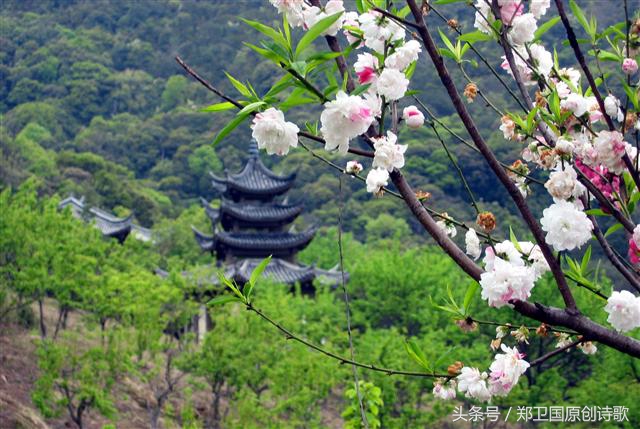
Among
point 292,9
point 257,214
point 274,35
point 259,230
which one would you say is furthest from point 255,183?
point 274,35

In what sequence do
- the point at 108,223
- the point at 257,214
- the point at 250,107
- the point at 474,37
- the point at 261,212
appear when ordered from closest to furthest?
the point at 250,107 < the point at 474,37 < the point at 257,214 < the point at 261,212 < the point at 108,223

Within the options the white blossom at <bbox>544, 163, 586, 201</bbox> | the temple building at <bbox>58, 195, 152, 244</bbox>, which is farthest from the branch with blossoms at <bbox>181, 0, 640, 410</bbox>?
the temple building at <bbox>58, 195, 152, 244</bbox>

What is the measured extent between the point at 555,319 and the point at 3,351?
61.1 ft

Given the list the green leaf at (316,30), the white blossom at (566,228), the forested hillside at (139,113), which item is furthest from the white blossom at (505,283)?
the forested hillside at (139,113)

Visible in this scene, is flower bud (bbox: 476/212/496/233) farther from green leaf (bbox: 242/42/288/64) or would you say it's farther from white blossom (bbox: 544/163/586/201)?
green leaf (bbox: 242/42/288/64)

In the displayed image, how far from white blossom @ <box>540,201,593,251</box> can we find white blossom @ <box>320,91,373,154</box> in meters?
0.55

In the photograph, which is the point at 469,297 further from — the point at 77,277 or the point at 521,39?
the point at 77,277

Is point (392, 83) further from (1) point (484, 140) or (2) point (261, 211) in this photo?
(2) point (261, 211)

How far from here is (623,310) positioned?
236cm

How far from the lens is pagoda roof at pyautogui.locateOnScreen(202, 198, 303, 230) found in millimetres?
27703

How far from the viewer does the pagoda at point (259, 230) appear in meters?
27.3

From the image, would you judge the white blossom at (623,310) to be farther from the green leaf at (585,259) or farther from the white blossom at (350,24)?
the white blossom at (350,24)

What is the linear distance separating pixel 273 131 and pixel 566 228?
81cm

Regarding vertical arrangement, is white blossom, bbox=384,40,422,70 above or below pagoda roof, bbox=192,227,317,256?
below
